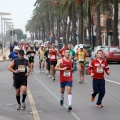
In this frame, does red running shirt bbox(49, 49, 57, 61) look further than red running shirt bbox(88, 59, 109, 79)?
Yes

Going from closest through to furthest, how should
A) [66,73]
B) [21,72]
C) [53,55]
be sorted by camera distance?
[21,72], [66,73], [53,55]

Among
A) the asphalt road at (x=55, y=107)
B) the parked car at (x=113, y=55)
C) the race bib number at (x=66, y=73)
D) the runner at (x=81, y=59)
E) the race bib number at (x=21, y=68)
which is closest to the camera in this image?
the asphalt road at (x=55, y=107)

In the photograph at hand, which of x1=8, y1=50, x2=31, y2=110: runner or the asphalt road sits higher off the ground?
x1=8, y1=50, x2=31, y2=110: runner

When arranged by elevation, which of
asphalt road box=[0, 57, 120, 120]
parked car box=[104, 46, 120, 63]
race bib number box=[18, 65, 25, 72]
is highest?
race bib number box=[18, 65, 25, 72]

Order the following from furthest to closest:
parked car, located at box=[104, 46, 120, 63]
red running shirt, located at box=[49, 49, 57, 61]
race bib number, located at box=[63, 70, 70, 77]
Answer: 1. parked car, located at box=[104, 46, 120, 63]
2. red running shirt, located at box=[49, 49, 57, 61]
3. race bib number, located at box=[63, 70, 70, 77]

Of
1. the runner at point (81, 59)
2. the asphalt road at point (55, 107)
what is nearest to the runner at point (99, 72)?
the asphalt road at point (55, 107)

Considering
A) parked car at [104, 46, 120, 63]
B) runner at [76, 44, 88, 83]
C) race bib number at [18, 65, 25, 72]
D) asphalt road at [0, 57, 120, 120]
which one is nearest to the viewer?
asphalt road at [0, 57, 120, 120]

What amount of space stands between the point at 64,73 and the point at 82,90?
459 cm

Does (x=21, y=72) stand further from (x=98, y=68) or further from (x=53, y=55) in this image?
(x=53, y=55)

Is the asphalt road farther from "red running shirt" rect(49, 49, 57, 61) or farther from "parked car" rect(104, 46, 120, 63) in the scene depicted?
"parked car" rect(104, 46, 120, 63)

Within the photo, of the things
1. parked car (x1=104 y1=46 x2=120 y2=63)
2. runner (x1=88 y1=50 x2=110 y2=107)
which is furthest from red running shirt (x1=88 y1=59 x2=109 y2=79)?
parked car (x1=104 y1=46 x2=120 y2=63)

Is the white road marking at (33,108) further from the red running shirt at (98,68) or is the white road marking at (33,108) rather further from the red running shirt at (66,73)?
the red running shirt at (98,68)

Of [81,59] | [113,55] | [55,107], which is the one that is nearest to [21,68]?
[55,107]

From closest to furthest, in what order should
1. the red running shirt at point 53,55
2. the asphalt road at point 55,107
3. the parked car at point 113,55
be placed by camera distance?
1. the asphalt road at point 55,107
2. the red running shirt at point 53,55
3. the parked car at point 113,55
